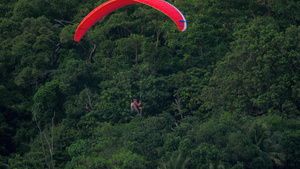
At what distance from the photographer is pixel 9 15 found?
22188 mm

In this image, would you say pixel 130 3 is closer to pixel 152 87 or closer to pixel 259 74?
pixel 152 87

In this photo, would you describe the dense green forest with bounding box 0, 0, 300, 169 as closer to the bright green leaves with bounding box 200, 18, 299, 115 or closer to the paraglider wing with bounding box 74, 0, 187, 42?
the bright green leaves with bounding box 200, 18, 299, 115

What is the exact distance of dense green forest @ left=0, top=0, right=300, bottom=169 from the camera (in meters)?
14.0

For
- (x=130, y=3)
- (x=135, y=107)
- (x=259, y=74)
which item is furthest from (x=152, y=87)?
(x=259, y=74)

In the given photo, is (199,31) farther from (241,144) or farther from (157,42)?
(241,144)

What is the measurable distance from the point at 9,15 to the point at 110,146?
438 inches

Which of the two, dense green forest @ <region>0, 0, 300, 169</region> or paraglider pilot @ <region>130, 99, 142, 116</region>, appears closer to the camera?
dense green forest @ <region>0, 0, 300, 169</region>

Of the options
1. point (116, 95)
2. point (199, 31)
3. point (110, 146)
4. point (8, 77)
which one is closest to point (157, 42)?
point (199, 31)

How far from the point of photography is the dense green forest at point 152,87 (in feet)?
45.9

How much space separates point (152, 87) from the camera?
17.9 m

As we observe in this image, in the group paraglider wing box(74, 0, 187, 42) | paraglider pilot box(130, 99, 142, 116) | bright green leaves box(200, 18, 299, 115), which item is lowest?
paraglider pilot box(130, 99, 142, 116)

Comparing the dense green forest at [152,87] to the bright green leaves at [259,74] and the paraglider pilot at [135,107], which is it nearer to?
the bright green leaves at [259,74]

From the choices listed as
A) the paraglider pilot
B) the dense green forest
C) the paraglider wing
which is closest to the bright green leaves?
the dense green forest

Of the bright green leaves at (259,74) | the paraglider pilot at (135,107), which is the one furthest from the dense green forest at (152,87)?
the paraglider pilot at (135,107)
